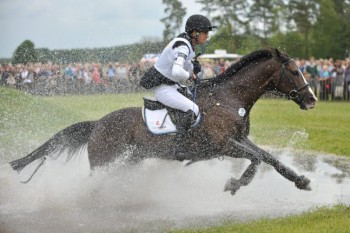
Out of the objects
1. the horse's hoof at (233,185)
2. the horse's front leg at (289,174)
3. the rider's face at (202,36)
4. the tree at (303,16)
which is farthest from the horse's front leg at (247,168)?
the tree at (303,16)

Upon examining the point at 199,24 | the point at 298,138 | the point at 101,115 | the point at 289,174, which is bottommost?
the point at 298,138

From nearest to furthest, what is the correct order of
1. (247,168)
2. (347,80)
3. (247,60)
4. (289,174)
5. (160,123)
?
(247,168) → (289,174) → (160,123) → (247,60) → (347,80)

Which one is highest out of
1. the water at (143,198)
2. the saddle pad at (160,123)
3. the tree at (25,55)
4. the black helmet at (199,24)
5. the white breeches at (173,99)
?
the black helmet at (199,24)

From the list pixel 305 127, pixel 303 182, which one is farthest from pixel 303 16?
pixel 303 182

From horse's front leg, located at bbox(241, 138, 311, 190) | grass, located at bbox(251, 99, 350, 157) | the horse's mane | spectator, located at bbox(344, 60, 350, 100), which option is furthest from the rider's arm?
spectator, located at bbox(344, 60, 350, 100)

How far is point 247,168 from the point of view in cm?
960

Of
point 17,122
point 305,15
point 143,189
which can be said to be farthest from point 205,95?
point 305,15

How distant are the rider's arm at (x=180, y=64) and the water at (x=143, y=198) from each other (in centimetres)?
186

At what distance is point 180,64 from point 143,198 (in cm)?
244

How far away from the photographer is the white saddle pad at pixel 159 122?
10016 millimetres

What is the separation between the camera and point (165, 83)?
32.7ft

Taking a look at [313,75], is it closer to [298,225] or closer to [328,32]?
[298,225]

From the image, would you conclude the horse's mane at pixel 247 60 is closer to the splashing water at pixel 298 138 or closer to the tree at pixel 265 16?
the splashing water at pixel 298 138

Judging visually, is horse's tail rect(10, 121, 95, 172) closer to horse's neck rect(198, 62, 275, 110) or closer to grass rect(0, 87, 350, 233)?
horse's neck rect(198, 62, 275, 110)
